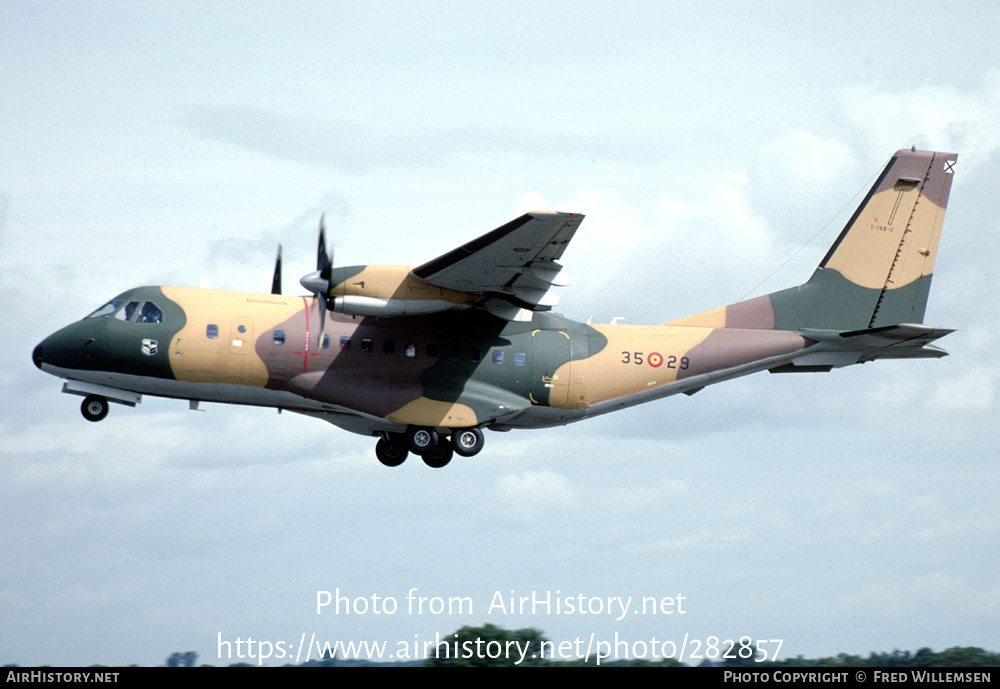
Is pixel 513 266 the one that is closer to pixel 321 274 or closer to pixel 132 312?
pixel 321 274

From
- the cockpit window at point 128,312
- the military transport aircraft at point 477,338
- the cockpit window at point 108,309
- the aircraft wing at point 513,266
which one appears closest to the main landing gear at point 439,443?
the military transport aircraft at point 477,338

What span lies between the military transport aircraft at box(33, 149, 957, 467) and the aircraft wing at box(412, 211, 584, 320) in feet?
0.12

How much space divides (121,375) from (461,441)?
630cm

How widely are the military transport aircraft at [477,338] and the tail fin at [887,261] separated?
0.10 feet

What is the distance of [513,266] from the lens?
1875cm

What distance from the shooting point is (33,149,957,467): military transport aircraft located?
19266mm

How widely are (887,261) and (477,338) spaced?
29.1 feet

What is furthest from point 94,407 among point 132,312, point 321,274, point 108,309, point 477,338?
point 477,338

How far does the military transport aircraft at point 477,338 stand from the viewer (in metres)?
19.3

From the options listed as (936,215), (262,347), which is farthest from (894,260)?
(262,347)

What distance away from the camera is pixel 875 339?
70.9ft

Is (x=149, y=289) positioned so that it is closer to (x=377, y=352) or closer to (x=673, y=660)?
(x=377, y=352)

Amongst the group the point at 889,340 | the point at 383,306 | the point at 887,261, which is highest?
the point at 887,261

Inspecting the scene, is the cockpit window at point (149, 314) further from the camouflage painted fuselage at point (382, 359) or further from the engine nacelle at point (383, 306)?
the engine nacelle at point (383, 306)
